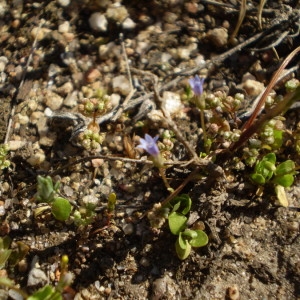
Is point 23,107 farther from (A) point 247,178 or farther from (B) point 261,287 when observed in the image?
(B) point 261,287

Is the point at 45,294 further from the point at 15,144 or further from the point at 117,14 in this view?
the point at 117,14

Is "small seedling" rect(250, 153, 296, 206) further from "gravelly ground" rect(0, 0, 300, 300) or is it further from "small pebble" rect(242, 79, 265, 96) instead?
"small pebble" rect(242, 79, 265, 96)

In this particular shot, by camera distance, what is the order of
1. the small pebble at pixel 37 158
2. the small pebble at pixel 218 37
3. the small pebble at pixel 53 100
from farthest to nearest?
1. the small pebble at pixel 218 37
2. the small pebble at pixel 53 100
3. the small pebble at pixel 37 158

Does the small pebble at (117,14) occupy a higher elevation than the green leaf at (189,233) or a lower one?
higher

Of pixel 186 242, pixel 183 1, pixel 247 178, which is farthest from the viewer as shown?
pixel 183 1

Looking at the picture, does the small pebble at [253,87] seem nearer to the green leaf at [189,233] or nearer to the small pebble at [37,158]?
the green leaf at [189,233]

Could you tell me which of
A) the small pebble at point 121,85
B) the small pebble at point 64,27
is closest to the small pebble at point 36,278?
the small pebble at point 121,85

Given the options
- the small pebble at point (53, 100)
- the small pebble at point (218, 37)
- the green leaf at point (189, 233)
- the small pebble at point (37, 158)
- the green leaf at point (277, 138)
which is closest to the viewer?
the green leaf at point (189, 233)

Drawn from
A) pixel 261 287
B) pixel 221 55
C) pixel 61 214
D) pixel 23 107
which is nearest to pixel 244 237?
pixel 261 287
